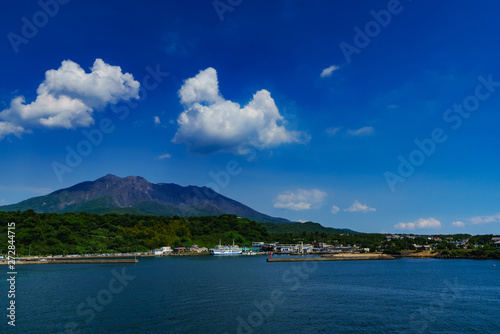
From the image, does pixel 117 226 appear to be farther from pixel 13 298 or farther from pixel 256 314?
pixel 256 314

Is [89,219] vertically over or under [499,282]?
over

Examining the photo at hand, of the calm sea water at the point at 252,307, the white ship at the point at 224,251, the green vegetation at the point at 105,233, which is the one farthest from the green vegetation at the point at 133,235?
the calm sea water at the point at 252,307

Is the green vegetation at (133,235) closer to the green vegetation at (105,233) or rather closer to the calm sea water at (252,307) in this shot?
the green vegetation at (105,233)

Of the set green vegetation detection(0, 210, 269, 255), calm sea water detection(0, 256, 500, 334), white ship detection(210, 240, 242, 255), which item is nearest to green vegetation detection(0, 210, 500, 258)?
green vegetation detection(0, 210, 269, 255)

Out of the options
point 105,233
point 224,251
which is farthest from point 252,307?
point 105,233

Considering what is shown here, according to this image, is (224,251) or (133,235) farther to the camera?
(224,251)

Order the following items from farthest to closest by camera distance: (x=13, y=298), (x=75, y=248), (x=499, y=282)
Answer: (x=75, y=248)
(x=499, y=282)
(x=13, y=298)

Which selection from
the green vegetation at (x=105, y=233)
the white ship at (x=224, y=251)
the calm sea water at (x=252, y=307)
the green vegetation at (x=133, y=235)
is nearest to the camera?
the calm sea water at (x=252, y=307)

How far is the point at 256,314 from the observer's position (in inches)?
1155

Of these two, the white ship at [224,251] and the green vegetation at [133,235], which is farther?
the white ship at [224,251]

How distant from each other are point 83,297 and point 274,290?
894 inches

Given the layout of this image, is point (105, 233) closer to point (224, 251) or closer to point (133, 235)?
point (133, 235)

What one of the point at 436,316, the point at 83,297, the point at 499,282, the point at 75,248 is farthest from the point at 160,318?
the point at 75,248

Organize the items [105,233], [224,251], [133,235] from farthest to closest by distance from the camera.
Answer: [224,251] → [133,235] → [105,233]
